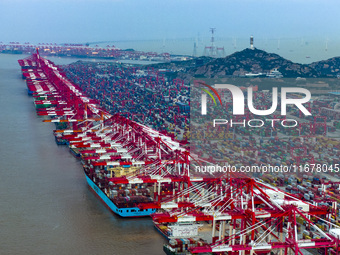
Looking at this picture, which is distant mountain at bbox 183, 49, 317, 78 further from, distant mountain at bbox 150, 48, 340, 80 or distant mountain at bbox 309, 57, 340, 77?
distant mountain at bbox 309, 57, 340, 77

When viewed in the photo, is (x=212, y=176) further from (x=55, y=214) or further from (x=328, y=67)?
(x=328, y=67)

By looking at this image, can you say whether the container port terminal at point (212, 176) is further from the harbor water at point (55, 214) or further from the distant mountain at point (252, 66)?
the distant mountain at point (252, 66)

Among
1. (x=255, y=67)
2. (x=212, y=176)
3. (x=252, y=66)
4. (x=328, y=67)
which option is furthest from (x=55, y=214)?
(x=328, y=67)

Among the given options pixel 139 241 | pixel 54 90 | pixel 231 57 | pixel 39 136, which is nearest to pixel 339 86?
pixel 231 57

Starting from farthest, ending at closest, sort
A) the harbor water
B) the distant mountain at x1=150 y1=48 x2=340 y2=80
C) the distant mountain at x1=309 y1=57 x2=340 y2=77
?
the distant mountain at x1=309 y1=57 x2=340 y2=77 < the distant mountain at x1=150 y1=48 x2=340 y2=80 < the harbor water

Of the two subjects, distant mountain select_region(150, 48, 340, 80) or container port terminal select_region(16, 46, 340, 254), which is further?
distant mountain select_region(150, 48, 340, 80)

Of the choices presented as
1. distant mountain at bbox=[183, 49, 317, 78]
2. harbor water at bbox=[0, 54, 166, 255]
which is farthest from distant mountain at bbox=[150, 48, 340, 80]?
harbor water at bbox=[0, 54, 166, 255]
